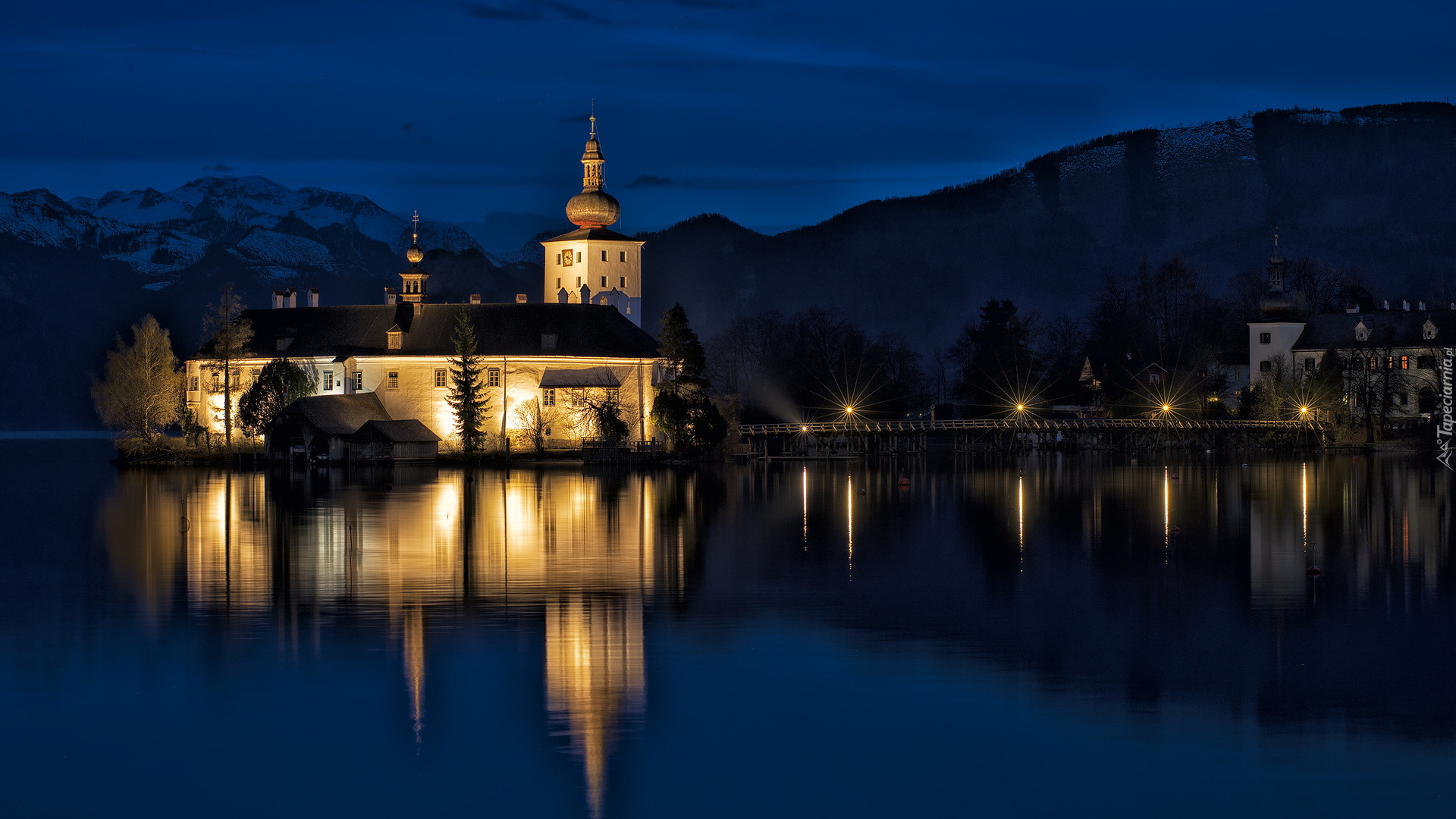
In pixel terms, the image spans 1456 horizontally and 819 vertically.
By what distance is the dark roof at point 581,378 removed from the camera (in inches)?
3063

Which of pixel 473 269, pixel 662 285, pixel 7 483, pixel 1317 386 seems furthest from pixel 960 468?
pixel 662 285

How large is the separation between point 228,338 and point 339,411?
8812 mm

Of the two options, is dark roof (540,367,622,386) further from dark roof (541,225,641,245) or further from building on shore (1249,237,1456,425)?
building on shore (1249,237,1456,425)

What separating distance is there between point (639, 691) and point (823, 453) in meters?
65.2

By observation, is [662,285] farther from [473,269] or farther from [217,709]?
[217,709]

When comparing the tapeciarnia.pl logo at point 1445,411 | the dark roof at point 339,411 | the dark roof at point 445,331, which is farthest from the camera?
the tapeciarnia.pl logo at point 1445,411

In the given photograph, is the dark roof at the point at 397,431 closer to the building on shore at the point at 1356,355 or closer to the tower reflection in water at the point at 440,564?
the tower reflection in water at the point at 440,564

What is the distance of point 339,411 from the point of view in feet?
251

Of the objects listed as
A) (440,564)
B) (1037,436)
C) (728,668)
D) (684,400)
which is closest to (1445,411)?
(1037,436)

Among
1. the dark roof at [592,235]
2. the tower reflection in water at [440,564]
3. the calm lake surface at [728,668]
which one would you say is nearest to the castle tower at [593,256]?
the dark roof at [592,235]

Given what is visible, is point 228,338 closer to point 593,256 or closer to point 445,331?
point 445,331

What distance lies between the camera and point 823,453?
3334 inches

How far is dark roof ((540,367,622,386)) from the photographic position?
7781 centimetres

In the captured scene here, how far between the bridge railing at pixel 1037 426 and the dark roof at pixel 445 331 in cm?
833
